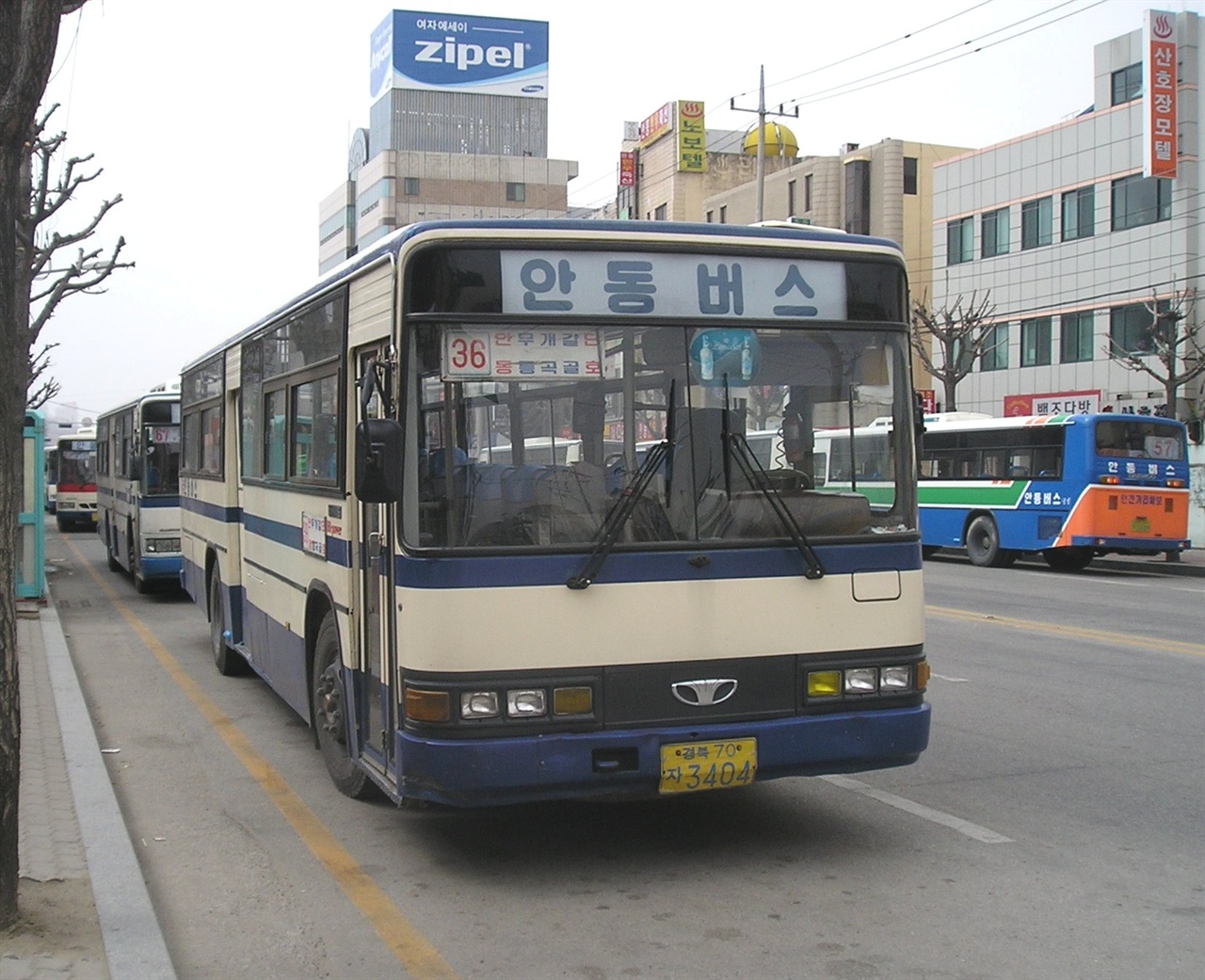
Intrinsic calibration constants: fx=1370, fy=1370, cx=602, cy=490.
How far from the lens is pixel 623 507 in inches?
229

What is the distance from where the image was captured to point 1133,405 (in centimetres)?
4272

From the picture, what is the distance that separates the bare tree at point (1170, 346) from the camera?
36375mm

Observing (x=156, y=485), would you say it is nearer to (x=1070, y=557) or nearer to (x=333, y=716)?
(x=333, y=716)

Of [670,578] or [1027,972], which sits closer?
[1027,972]

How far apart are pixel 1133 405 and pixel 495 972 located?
41.7 metres

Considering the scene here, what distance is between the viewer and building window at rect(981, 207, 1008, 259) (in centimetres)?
4806

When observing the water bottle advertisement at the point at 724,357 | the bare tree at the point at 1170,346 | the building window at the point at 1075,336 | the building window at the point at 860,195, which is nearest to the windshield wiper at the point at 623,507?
the water bottle advertisement at the point at 724,357

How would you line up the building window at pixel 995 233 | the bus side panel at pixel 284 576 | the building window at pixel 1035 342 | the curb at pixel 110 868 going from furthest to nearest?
1. the building window at pixel 995 233
2. the building window at pixel 1035 342
3. the bus side panel at pixel 284 576
4. the curb at pixel 110 868

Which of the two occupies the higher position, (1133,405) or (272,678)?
(1133,405)

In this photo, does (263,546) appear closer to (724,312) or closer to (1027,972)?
(724,312)

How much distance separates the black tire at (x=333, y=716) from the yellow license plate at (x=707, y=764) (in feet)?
6.70

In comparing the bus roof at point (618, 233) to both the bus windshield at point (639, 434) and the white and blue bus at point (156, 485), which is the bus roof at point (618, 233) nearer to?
the bus windshield at point (639, 434)

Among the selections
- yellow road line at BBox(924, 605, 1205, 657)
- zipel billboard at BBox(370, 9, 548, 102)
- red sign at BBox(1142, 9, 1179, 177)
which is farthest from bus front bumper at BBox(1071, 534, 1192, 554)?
zipel billboard at BBox(370, 9, 548, 102)

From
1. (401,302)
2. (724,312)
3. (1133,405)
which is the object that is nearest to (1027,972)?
(724,312)
